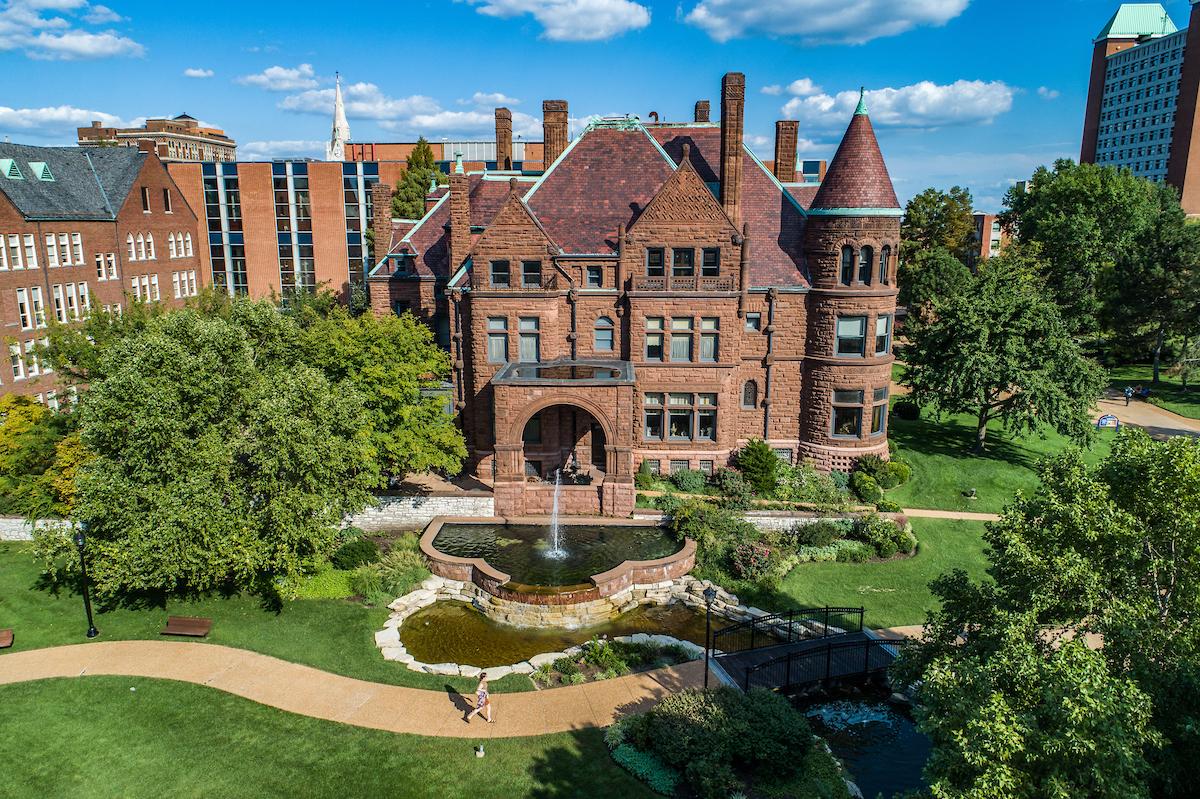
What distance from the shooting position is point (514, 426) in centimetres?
3328

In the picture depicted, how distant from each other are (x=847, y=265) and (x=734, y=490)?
12106 millimetres

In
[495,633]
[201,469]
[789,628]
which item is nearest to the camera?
[201,469]

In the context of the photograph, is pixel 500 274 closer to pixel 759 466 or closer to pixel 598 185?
pixel 598 185

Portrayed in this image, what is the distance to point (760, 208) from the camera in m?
37.8

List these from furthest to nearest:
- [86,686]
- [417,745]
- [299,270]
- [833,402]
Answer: [299,270] < [833,402] < [86,686] < [417,745]

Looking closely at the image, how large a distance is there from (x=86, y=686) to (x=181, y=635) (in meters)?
3.06

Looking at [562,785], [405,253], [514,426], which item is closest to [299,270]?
[405,253]

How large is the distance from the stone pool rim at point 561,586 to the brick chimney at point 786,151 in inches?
814

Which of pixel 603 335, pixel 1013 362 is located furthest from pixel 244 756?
pixel 1013 362

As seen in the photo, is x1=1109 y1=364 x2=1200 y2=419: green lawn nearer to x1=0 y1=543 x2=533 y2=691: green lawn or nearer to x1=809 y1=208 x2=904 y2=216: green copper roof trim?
x1=809 y1=208 x2=904 y2=216: green copper roof trim

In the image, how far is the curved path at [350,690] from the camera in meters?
19.8

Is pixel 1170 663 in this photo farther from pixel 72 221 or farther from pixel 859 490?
pixel 72 221

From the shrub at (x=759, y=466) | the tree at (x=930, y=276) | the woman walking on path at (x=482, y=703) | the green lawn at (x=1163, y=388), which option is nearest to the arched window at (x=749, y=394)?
the shrub at (x=759, y=466)

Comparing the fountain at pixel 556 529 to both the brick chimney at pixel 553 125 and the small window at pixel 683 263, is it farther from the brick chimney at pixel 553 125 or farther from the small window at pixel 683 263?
the brick chimney at pixel 553 125
